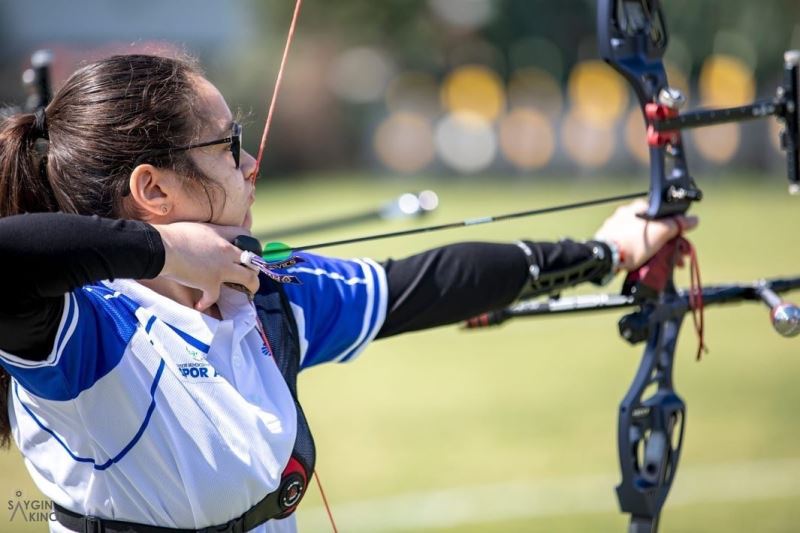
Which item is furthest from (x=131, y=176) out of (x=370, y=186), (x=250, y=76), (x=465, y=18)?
(x=465, y=18)

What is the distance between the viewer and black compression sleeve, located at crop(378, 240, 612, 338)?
2324 mm

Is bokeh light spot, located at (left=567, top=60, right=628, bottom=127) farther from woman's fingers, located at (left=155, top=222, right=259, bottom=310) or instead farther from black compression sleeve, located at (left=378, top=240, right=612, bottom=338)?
woman's fingers, located at (left=155, top=222, right=259, bottom=310)

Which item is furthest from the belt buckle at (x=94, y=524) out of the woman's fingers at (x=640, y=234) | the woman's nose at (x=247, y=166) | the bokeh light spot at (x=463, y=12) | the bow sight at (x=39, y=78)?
the bokeh light spot at (x=463, y=12)

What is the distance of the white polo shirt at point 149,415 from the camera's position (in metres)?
1.79

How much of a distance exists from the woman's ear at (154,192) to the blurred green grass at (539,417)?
8.72 ft

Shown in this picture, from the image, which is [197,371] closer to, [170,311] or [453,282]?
[170,311]

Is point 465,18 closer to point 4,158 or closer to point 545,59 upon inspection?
point 545,59

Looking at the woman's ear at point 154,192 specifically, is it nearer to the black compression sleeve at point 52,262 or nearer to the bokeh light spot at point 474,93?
the black compression sleeve at point 52,262

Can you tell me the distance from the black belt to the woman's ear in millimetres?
474

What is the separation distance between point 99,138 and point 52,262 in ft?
1.17

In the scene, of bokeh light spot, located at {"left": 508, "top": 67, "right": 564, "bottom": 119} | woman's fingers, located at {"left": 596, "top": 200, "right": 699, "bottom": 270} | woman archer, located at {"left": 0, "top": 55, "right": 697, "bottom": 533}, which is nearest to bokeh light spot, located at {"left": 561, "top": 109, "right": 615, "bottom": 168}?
bokeh light spot, located at {"left": 508, "top": 67, "right": 564, "bottom": 119}

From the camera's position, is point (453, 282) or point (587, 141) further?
point (587, 141)

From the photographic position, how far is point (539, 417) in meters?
6.13

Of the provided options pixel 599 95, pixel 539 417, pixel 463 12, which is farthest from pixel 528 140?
pixel 539 417
